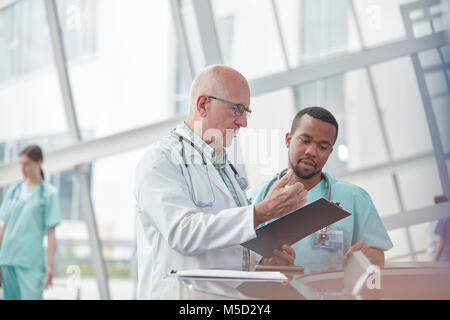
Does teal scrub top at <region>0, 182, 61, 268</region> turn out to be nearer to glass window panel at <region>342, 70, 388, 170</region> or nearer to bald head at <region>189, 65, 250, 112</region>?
glass window panel at <region>342, 70, 388, 170</region>

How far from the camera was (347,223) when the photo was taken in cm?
174

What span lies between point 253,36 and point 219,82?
2219mm

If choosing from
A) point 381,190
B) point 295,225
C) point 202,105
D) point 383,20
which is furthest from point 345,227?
point 383,20

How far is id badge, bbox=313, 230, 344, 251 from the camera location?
5.55 ft

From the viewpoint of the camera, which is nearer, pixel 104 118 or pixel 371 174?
pixel 371 174

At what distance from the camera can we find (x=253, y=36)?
11.9 feet

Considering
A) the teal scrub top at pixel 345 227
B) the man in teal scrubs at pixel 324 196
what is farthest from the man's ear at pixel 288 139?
the teal scrub top at pixel 345 227

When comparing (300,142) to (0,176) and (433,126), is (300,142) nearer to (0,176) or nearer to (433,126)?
(433,126)

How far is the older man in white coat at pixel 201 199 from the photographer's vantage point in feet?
3.96

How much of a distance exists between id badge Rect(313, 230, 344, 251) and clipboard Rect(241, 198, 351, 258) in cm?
37

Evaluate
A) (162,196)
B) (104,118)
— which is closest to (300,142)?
(162,196)

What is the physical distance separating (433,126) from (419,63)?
36 cm

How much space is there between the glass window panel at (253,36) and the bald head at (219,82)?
1976 millimetres

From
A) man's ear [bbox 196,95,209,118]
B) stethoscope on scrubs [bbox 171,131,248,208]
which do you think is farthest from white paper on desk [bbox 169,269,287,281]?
man's ear [bbox 196,95,209,118]
